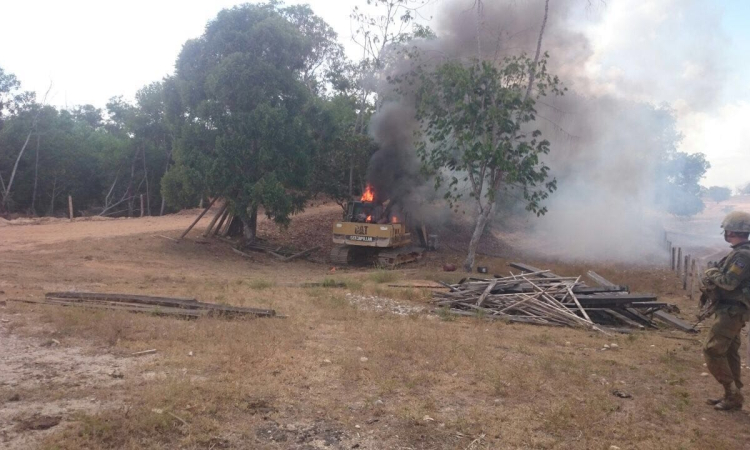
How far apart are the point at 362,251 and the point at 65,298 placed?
12.1m

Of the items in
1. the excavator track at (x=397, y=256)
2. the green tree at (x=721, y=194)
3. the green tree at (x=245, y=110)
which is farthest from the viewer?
the green tree at (x=721, y=194)

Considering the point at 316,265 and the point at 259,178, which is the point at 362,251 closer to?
the point at 316,265

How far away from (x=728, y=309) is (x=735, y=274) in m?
0.38

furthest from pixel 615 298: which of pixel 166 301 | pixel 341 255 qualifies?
pixel 341 255

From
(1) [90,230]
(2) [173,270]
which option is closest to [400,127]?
(2) [173,270]

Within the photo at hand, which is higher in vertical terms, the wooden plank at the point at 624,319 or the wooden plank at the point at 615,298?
the wooden plank at the point at 615,298

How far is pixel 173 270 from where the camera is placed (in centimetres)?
1493

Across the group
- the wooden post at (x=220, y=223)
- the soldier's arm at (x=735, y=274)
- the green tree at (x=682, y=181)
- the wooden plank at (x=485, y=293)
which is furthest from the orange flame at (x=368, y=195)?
the green tree at (x=682, y=181)

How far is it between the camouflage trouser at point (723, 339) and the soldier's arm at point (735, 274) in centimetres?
27

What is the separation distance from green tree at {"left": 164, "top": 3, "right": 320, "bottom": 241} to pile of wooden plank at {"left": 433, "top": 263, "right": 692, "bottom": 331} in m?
9.74

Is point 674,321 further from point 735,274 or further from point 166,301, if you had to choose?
→ point 166,301

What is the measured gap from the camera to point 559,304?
10023 mm

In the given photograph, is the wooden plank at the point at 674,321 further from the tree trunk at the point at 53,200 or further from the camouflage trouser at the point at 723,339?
the tree trunk at the point at 53,200

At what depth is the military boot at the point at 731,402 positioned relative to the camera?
559 centimetres
